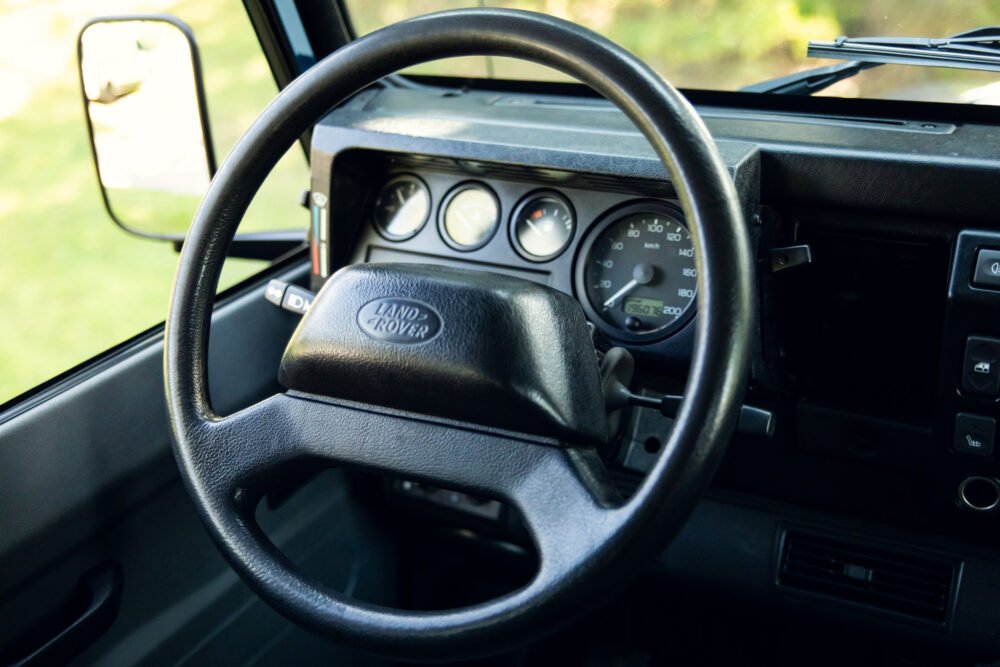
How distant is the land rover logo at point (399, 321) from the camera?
1073 millimetres

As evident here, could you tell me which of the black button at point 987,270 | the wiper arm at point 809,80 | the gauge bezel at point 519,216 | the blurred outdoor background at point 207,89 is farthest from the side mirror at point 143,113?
the black button at point 987,270

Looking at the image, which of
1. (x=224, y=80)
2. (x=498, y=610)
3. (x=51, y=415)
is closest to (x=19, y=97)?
(x=224, y=80)

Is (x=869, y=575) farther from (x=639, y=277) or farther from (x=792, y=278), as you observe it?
(x=639, y=277)

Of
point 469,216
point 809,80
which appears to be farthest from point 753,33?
point 469,216

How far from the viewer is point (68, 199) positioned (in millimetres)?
3549

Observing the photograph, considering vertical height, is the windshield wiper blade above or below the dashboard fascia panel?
above

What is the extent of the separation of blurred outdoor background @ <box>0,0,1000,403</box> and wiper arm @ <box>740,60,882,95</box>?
13mm

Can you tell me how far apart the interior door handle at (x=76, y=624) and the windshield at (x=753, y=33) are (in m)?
1.02

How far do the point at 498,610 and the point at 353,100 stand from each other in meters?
1.15

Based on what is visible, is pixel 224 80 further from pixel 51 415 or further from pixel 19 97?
pixel 51 415

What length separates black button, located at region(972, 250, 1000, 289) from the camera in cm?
128

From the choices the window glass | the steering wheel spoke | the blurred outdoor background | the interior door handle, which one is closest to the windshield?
the blurred outdoor background

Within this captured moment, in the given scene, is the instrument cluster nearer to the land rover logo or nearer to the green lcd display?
the green lcd display

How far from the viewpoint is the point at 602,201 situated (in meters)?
1.45
